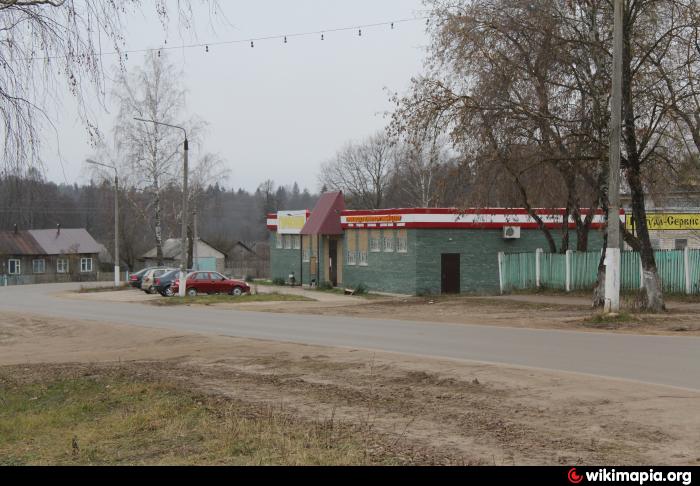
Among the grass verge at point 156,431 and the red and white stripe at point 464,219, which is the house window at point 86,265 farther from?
the grass verge at point 156,431

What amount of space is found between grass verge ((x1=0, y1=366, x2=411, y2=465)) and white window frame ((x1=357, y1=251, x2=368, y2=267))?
103ft

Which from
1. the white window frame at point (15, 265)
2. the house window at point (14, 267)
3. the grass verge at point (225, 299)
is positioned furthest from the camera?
the house window at point (14, 267)

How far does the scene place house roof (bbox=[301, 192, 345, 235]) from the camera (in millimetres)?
44188

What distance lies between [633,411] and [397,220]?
99.4 ft

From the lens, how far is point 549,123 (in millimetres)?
23469

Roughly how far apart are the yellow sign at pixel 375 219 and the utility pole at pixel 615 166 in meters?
19.7

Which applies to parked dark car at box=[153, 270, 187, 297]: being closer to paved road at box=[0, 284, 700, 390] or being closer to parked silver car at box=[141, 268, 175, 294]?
parked silver car at box=[141, 268, 175, 294]

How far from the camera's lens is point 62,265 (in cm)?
8594

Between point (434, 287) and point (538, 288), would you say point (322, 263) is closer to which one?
point (434, 287)

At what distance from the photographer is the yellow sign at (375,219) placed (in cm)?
3872

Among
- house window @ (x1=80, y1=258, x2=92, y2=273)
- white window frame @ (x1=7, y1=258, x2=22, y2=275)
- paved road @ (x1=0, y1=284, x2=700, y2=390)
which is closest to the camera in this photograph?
paved road @ (x1=0, y1=284, x2=700, y2=390)

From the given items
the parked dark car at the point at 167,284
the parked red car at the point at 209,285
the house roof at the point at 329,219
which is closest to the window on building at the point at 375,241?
the house roof at the point at 329,219
